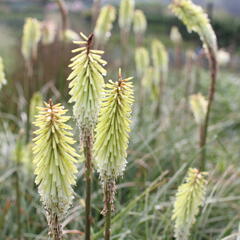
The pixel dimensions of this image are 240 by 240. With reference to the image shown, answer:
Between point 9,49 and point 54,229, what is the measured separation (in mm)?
8232

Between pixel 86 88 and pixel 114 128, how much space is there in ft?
0.54

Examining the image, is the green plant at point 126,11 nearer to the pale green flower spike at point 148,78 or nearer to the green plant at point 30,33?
the pale green flower spike at point 148,78

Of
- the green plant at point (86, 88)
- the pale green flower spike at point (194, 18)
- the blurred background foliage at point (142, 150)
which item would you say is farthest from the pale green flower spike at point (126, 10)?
the green plant at point (86, 88)

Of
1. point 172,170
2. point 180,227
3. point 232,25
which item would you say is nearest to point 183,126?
point 172,170

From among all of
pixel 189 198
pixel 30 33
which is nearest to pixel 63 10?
pixel 30 33

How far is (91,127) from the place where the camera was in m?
Result: 1.54

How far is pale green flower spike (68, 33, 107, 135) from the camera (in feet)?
4.72

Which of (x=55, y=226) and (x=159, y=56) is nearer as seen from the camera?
(x=55, y=226)

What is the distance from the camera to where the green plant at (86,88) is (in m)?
1.44

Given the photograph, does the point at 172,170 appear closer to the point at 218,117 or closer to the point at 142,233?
the point at 142,233

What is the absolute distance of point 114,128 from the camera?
1469mm

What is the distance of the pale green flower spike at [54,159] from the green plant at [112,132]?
0.13 m

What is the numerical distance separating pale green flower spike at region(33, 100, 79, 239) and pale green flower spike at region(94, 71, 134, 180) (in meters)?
0.13

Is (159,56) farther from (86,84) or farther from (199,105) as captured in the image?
(86,84)
